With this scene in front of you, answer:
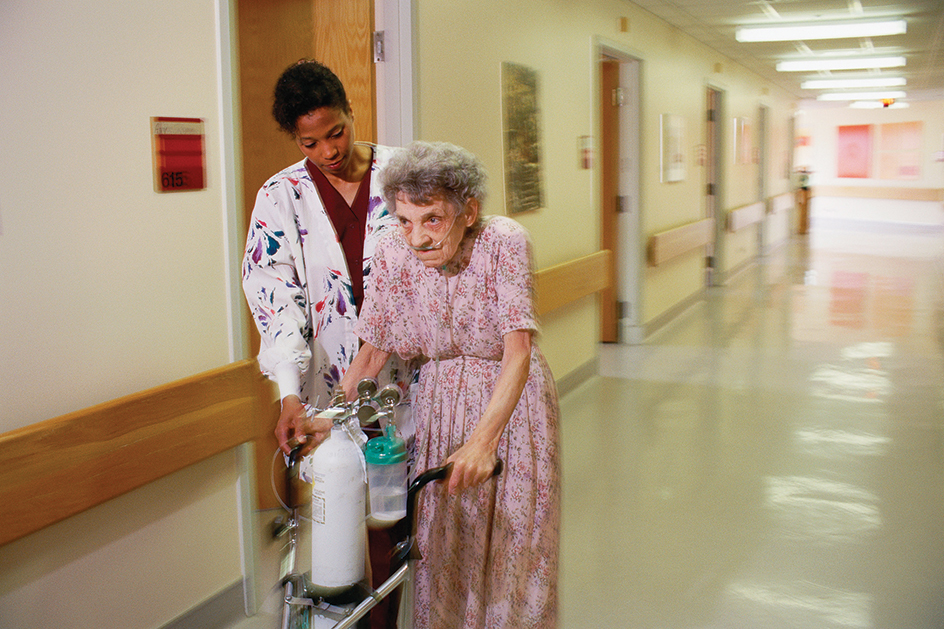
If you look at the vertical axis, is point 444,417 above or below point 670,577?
above

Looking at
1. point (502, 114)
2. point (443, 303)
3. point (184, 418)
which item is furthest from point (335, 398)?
point (502, 114)

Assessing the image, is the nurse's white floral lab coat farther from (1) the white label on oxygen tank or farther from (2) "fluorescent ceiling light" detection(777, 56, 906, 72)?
(2) "fluorescent ceiling light" detection(777, 56, 906, 72)

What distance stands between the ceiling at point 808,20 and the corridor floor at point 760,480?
9.55 ft

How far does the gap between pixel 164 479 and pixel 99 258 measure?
2.43ft

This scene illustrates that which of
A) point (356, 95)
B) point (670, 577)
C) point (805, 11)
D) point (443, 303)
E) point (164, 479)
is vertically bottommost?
point (670, 577)

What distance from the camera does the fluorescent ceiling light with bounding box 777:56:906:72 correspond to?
34.9 ft

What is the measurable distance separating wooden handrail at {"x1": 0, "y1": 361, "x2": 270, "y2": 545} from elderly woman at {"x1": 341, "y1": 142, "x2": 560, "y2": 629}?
73 centimetres

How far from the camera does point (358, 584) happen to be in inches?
60.3

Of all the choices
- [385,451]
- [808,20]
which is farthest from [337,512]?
[808,20]

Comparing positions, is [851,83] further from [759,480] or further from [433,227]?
[433,227]

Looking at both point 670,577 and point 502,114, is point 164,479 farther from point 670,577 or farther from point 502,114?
point 502,114

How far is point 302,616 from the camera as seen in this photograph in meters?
1.57

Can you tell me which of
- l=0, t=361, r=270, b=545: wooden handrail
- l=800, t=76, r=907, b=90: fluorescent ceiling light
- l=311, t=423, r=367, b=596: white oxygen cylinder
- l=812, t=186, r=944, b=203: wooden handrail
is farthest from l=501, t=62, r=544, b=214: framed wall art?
l=812, t=186, r=944, b=203: wooden handrail

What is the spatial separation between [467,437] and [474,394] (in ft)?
0.36
